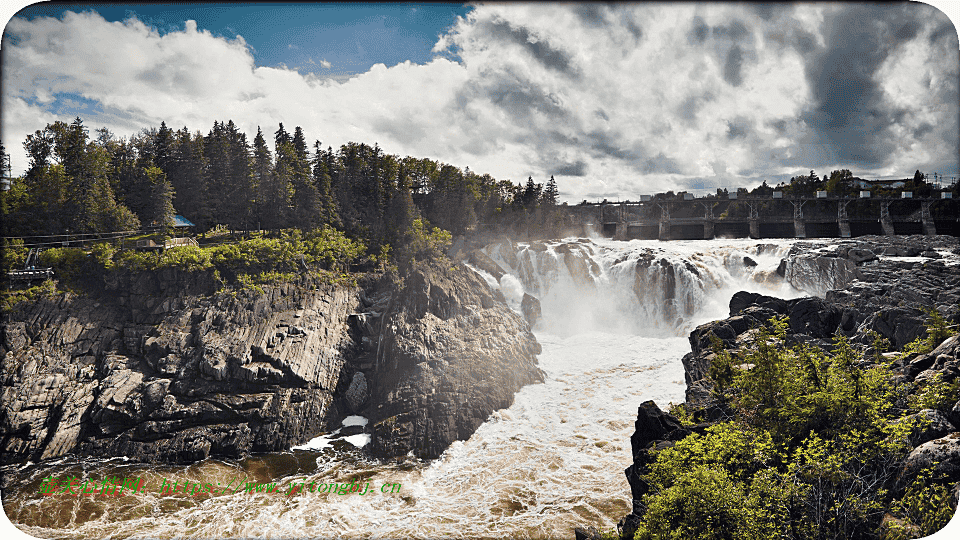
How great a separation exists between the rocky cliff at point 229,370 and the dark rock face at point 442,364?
0.06 meters

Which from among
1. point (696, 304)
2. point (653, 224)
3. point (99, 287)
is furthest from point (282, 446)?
point (653, 224)

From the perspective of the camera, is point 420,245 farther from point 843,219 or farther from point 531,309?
point 843,219

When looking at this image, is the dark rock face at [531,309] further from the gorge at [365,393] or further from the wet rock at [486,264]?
the gorge at [365,393]

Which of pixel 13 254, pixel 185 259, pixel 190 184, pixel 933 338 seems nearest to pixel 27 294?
pixel 13 254

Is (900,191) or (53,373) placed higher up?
(900,191)

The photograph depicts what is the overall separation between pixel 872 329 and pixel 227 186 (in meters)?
28.8

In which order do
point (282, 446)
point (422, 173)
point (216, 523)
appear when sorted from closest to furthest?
1. point (216, 523)
2. point (282, 446)
3. point (422, 173)

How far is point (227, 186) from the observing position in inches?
984

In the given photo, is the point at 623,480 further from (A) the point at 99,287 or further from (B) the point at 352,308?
(A) the point at 99,287

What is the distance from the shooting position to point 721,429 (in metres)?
7.51

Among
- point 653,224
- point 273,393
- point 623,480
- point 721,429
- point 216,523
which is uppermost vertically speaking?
point 653,224

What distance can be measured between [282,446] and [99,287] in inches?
384

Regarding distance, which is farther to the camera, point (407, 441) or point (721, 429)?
point (407, 441)

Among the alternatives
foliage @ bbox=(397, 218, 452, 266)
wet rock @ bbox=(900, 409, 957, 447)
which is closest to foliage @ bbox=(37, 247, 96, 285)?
foliage @ bbox=(397, 218, 452, 266)
